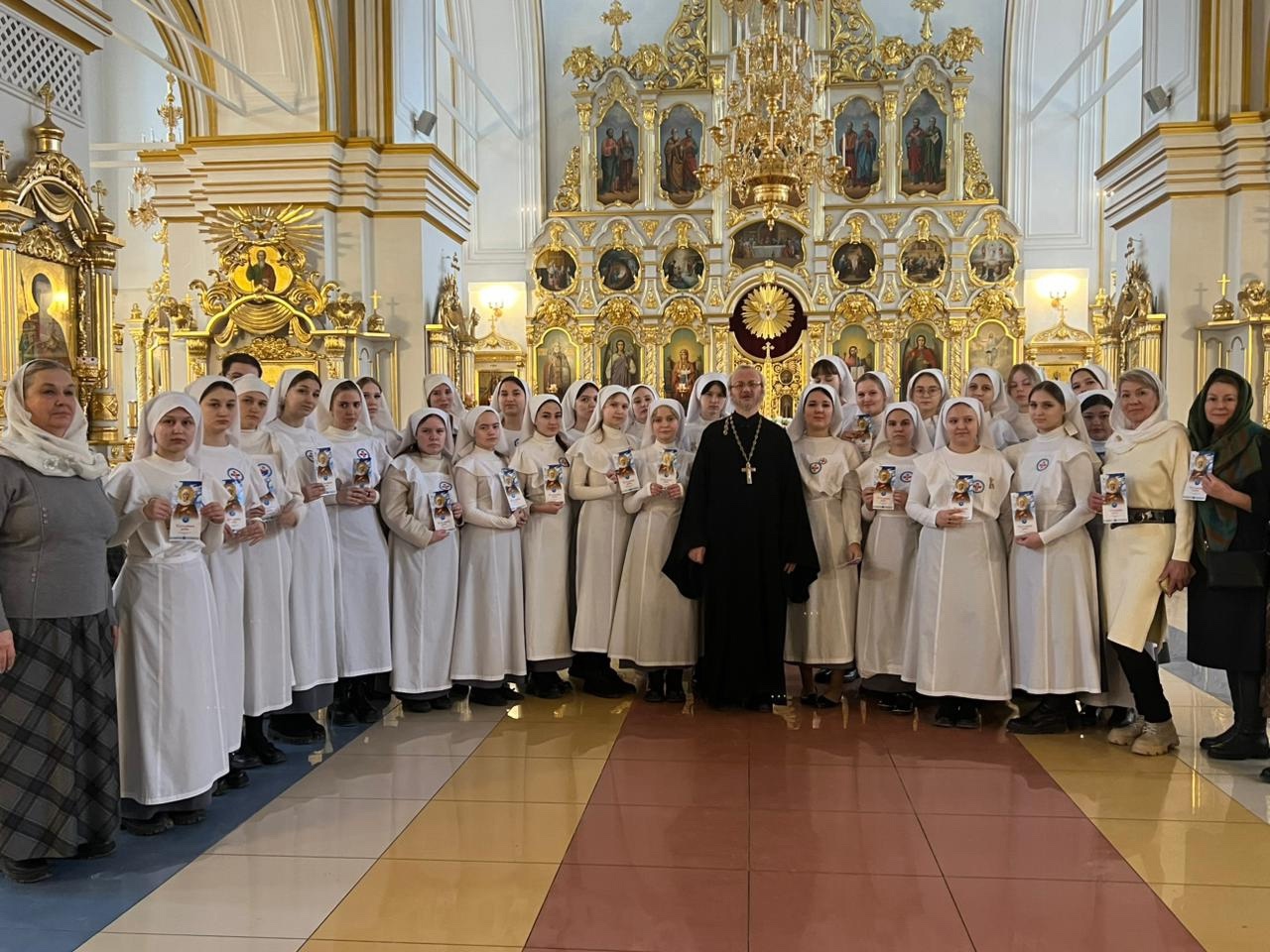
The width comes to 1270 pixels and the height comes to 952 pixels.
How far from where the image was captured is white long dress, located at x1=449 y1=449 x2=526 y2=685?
6039 mm

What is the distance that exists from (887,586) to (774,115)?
8676 mm

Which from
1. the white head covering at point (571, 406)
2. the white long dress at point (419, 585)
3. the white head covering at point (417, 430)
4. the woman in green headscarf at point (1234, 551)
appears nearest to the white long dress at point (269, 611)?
the white long dress at point (419, 585)

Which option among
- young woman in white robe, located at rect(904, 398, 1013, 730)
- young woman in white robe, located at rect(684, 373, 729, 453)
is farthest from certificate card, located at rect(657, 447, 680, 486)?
young woman in white robe, located at rect(904, 398, 1013, 730)

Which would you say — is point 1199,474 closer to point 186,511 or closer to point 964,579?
point 964,579

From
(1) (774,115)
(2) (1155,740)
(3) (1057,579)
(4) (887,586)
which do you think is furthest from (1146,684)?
(1) (774,115)

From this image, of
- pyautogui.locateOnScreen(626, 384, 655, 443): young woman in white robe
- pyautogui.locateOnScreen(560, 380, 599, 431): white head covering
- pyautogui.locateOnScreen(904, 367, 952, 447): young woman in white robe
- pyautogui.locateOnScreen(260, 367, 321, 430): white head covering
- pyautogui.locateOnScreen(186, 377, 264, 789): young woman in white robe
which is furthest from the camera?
pyautogui.locateOnScreen(626, 384, 655, 443): young woman in white robe

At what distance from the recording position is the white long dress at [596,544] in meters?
Answer: 6.32

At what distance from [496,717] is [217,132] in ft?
25.2

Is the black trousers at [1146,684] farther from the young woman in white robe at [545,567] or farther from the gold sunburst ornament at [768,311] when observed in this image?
the gold sunburst ornament at [768,311]

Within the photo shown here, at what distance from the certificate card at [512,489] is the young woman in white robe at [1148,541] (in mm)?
2987

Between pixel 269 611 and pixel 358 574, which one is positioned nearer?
pixel 269 611

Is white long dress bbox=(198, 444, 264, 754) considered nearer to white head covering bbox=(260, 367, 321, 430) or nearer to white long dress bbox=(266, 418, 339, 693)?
white long dress bbox=(266, 418, 339, 693)

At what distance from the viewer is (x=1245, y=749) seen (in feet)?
16.5

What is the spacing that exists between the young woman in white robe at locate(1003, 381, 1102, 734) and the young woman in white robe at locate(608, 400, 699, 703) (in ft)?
5.97
